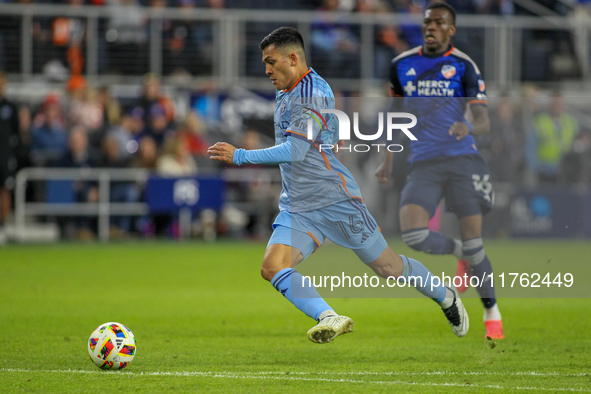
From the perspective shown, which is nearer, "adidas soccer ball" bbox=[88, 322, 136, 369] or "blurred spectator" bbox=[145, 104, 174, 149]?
"adidas soccer ball" bbox=[88, 322, 136, 369]

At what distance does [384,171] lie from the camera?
6211mm

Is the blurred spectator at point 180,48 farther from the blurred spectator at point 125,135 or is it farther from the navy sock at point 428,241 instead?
the navy sock at point 428,241

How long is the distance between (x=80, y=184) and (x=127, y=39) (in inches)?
121

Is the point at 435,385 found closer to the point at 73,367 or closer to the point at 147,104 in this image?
the point at 73,367

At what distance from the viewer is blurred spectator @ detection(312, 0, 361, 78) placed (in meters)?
16.7

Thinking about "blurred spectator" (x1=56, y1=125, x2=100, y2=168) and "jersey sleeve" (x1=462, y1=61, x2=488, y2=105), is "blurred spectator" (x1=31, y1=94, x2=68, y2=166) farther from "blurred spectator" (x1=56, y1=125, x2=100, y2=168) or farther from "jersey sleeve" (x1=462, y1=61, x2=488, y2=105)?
"jersey sleeve" (x1=462, y1=61, x2=488, y2=105)

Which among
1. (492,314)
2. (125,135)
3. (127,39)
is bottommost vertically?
(492,314)

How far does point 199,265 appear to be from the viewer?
11531 mm

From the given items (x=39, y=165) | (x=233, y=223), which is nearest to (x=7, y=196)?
(x=39, y=165)

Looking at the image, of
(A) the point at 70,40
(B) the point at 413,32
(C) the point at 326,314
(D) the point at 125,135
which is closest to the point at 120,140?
(D) the point at 125,135

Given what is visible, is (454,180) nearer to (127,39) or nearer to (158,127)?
(158,127)

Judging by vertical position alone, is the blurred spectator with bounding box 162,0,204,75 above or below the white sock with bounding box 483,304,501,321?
above

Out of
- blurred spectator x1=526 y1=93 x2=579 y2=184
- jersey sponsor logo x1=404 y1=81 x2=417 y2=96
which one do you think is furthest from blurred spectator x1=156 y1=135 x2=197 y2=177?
jersey sponsor logo x1=404 y1=81 x2=417 y2=96

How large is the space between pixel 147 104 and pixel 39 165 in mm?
2179
